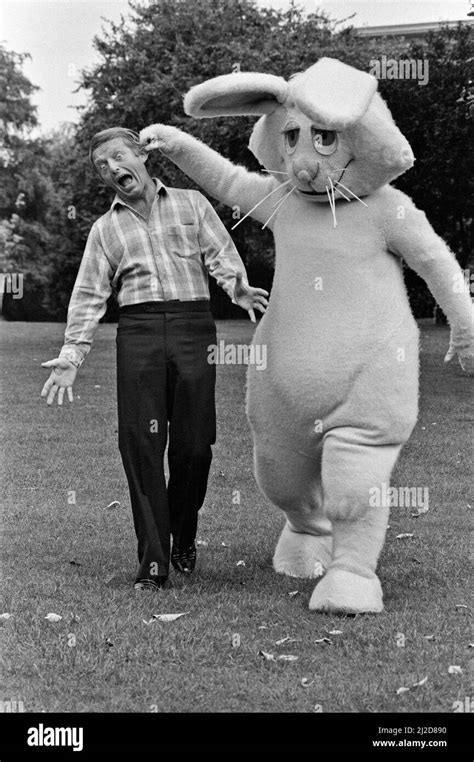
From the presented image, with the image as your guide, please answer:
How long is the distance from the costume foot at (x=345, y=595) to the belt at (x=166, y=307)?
1.46m

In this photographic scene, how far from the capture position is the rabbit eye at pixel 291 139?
546 centimetres

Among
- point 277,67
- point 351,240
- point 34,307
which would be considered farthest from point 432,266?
point 34,307

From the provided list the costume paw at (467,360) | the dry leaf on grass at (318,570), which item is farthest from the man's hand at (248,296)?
the dry leaf on grass at (318,570)

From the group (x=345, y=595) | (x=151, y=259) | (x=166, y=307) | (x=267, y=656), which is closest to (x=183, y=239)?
(x=151, y=259)

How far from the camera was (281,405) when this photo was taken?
18.4ft

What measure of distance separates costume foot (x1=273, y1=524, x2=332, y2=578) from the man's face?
1907 millimetres

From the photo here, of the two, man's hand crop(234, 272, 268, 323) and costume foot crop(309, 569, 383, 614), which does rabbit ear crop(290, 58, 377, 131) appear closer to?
man's hand crop(234, 272, 268, 323)

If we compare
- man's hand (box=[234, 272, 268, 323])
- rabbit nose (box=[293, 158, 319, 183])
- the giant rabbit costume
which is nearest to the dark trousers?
man's hand (box=[234, 272, 268, 323])

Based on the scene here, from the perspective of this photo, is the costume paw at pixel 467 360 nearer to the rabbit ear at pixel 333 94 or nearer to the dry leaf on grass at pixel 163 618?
the rabbit ear at pixel 333 94

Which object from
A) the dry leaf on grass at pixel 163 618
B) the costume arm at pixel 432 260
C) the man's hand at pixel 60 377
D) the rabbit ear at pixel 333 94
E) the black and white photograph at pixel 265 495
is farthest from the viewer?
the man's hand at pixel 60 377

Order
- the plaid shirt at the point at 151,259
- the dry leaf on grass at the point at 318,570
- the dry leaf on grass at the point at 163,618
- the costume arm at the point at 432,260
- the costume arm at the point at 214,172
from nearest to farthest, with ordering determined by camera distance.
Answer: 1. the dry leaf on grass at the point at 163,618
2. the costume arm at the point at 432,260
3. the plaid shirt at the point at 151,259
4. the costume arm at the point at 214,172
5. the dry leaf on grass at the point at 318,570

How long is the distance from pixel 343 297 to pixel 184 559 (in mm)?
1688

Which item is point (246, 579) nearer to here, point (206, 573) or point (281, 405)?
point (206, 573)

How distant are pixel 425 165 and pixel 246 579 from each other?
11.0 meters
